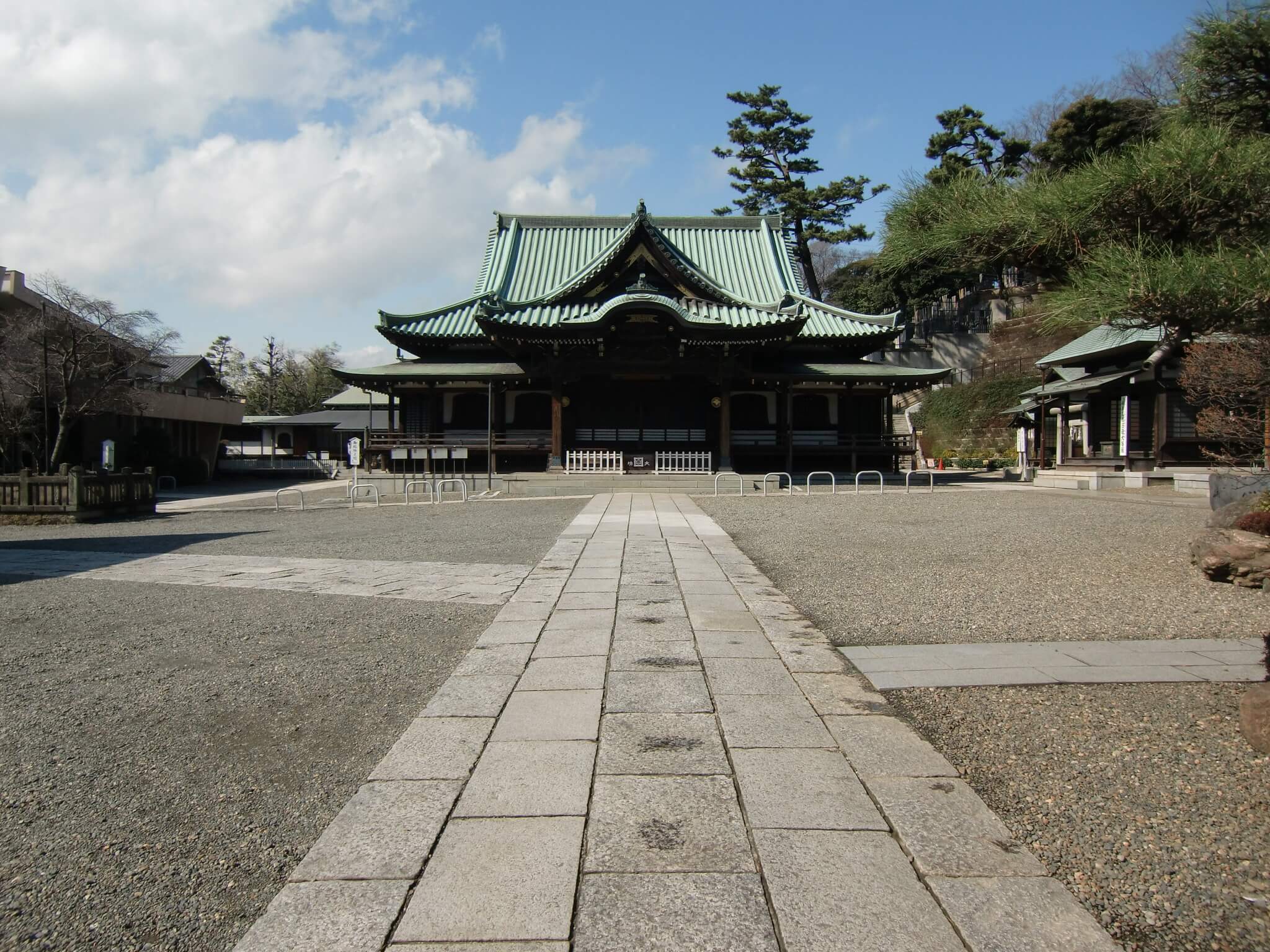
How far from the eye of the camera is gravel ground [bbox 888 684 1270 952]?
7.11 feet

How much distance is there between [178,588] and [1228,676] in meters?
8.00

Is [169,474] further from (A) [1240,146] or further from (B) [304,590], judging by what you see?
(A) [1240,146]

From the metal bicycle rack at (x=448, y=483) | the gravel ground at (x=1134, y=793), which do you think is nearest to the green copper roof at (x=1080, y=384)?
the metal bicycle rack at (x=448, y=483)

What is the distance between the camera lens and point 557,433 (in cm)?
2219

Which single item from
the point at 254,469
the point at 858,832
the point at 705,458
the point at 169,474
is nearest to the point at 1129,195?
the point at 858,832

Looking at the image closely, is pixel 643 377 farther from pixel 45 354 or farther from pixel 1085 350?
pixel 45 354

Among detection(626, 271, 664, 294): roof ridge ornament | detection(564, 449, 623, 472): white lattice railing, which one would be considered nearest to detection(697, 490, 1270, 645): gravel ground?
detection(564, 449, 623, 472): white lattice railing

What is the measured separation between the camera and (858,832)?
2506 millimetres

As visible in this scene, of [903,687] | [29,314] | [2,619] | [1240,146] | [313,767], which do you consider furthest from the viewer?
[29,314]

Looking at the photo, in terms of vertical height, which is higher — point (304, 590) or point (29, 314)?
point (29, 314)

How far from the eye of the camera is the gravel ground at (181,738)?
2.27 metres

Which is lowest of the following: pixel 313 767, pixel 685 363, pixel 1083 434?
pixel 313 767

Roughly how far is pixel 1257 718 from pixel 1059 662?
1.29 m

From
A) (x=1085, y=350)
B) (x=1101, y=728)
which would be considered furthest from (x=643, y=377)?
(x=1101, y=728)
